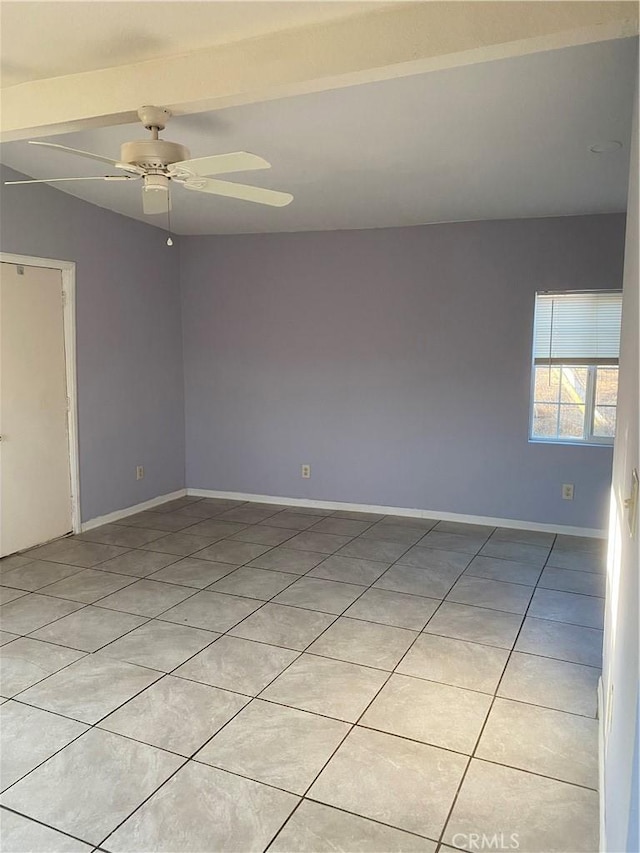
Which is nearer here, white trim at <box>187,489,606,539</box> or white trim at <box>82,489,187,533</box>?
white trim at <box>187,489,606,539</box>

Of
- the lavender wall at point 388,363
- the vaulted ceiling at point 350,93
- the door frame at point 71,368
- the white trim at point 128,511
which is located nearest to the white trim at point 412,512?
the lavender wall at point 388,363

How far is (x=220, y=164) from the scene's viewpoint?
94.2 inches

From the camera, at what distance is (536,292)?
4.59 metres

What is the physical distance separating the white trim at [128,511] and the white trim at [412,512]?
21 cm

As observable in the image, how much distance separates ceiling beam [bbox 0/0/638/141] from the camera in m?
1.87

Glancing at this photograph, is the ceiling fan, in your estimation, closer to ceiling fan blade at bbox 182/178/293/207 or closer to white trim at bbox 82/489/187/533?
ceiling fan blade at bbox 182/178/293/207

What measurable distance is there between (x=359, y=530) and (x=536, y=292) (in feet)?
7.17

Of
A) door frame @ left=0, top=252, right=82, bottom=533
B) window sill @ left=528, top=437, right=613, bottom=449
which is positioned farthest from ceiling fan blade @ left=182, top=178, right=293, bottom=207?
window sill @ left=528, top=437, right=613, bottom=449

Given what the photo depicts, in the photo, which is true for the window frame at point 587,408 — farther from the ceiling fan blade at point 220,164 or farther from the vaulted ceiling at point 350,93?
the ceiling fan blade at point 220,164

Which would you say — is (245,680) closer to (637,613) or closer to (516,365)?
(637,613)

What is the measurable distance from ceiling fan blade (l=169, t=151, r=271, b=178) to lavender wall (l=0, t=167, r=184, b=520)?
2.16m

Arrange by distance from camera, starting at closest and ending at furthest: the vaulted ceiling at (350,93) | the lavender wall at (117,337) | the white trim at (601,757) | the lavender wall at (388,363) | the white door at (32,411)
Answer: the white trim at (601,757)
the vaulted ceiling at (350,93)
the white door at (32,411)
the lavender wall at (117,337)
the lavender wall at (388,363)

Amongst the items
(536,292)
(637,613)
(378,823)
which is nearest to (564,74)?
(637,613)

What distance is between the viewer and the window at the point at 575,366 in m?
4.47
